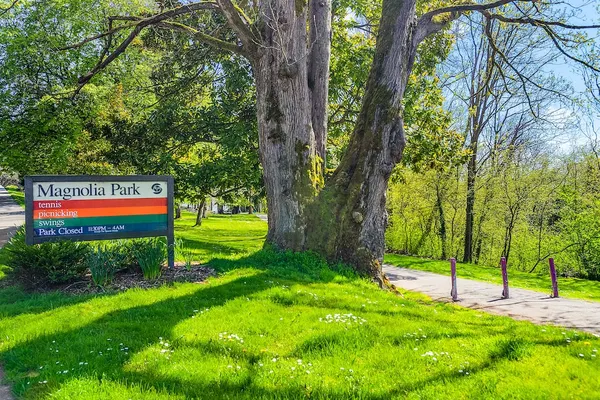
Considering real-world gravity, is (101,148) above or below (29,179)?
above

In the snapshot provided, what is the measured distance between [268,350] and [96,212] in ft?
14.4

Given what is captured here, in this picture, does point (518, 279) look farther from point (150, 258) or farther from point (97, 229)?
point (97, 229)

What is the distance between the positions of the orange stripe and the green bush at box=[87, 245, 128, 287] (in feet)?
1.91

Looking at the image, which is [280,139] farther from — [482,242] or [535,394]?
[482,242]

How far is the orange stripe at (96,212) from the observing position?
6264 millimetres

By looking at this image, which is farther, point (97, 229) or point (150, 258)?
point (97, 229)

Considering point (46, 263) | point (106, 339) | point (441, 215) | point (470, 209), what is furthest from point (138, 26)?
point (470, 209)

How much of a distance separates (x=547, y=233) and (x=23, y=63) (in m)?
25.6

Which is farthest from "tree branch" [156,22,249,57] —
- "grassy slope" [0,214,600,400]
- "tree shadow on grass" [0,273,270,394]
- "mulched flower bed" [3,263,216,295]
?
"tree shadow on grass" [0,273,270,394]

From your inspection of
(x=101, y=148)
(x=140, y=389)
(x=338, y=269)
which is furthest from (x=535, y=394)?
(x=101, y=148)

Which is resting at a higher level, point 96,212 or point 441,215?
point 96,212

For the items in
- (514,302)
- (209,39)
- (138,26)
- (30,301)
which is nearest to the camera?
(30,301)

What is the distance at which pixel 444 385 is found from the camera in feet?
10.2

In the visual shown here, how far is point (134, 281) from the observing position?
6484 mm
